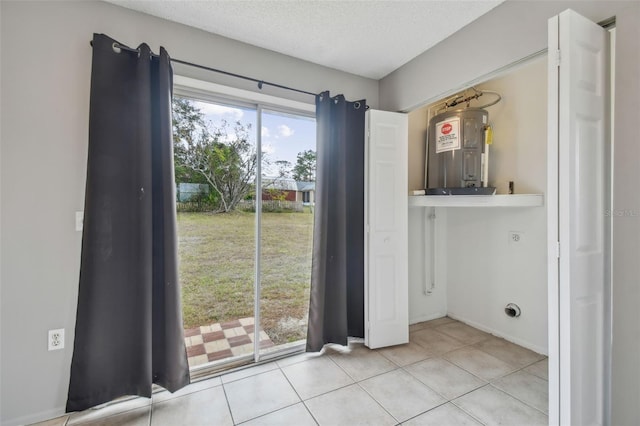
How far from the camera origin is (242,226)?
7.48 ft

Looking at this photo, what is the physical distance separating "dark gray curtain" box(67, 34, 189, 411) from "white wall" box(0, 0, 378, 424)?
136 millimetres

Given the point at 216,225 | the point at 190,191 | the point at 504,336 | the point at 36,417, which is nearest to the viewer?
the point at 36,417

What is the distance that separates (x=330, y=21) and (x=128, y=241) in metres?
1.96

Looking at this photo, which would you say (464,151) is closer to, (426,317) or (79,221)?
(426,317)

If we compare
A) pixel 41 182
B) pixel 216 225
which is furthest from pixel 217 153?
pixel 41 182

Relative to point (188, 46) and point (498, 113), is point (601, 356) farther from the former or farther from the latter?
point (188, 46)

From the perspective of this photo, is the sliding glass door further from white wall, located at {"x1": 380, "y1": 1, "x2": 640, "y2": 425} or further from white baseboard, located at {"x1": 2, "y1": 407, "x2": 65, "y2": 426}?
white wall, located at {"x1": 380, "y1": 1, "x2": 640, "y2": 425}

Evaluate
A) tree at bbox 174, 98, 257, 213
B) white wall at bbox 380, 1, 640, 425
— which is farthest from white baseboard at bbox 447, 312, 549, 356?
tree at bbox 174, 98, 257, 213

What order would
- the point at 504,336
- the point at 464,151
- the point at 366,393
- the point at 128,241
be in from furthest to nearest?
1. the point at 504,336
2. the point at 464,151
3. the point at 366,393
4. the point at 128,241

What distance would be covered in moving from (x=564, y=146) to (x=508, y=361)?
6.18 feet

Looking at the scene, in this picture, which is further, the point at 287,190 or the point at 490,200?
the point at 287,190

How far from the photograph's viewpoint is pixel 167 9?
71.2 inches

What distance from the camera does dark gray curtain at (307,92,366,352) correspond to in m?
2.34

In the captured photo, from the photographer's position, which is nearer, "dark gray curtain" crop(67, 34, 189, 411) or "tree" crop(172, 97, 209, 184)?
"dark gray curtain" crop(67, 34, 189, 411)
